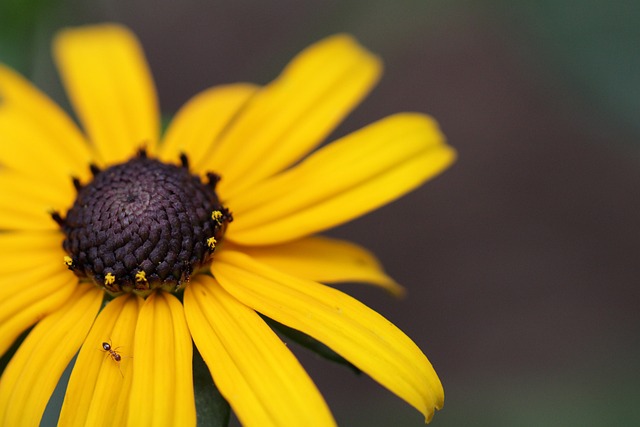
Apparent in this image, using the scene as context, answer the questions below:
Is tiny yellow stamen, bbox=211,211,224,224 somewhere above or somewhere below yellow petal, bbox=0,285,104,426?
above

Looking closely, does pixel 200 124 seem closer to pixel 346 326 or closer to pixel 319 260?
pixel 319 260

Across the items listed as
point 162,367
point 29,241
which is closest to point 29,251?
point 29,241

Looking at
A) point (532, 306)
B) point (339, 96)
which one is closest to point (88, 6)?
point (339, 96)

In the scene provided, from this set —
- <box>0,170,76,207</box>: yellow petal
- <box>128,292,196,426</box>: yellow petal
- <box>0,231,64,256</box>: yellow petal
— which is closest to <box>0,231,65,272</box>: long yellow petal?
<box>0,231,64,256</box>: yellow petal

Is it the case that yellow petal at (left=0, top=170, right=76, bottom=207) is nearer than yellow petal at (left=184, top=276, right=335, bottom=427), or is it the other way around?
yellow petal at (left=184, top=276, right=335, bottom=427)

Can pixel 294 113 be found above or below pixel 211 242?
above

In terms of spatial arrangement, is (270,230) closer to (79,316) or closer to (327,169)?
(327,169)

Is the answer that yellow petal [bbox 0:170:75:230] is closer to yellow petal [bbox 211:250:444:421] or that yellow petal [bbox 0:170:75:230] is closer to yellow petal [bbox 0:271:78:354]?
yellow petal [bbox 0:271:78:354]

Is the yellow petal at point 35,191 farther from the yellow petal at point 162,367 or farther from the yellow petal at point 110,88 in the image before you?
the yellow petal at point 162,367

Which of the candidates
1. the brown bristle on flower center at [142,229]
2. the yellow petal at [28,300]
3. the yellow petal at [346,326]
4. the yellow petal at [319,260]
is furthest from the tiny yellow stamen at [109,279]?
the yellow petal at [319,260]
